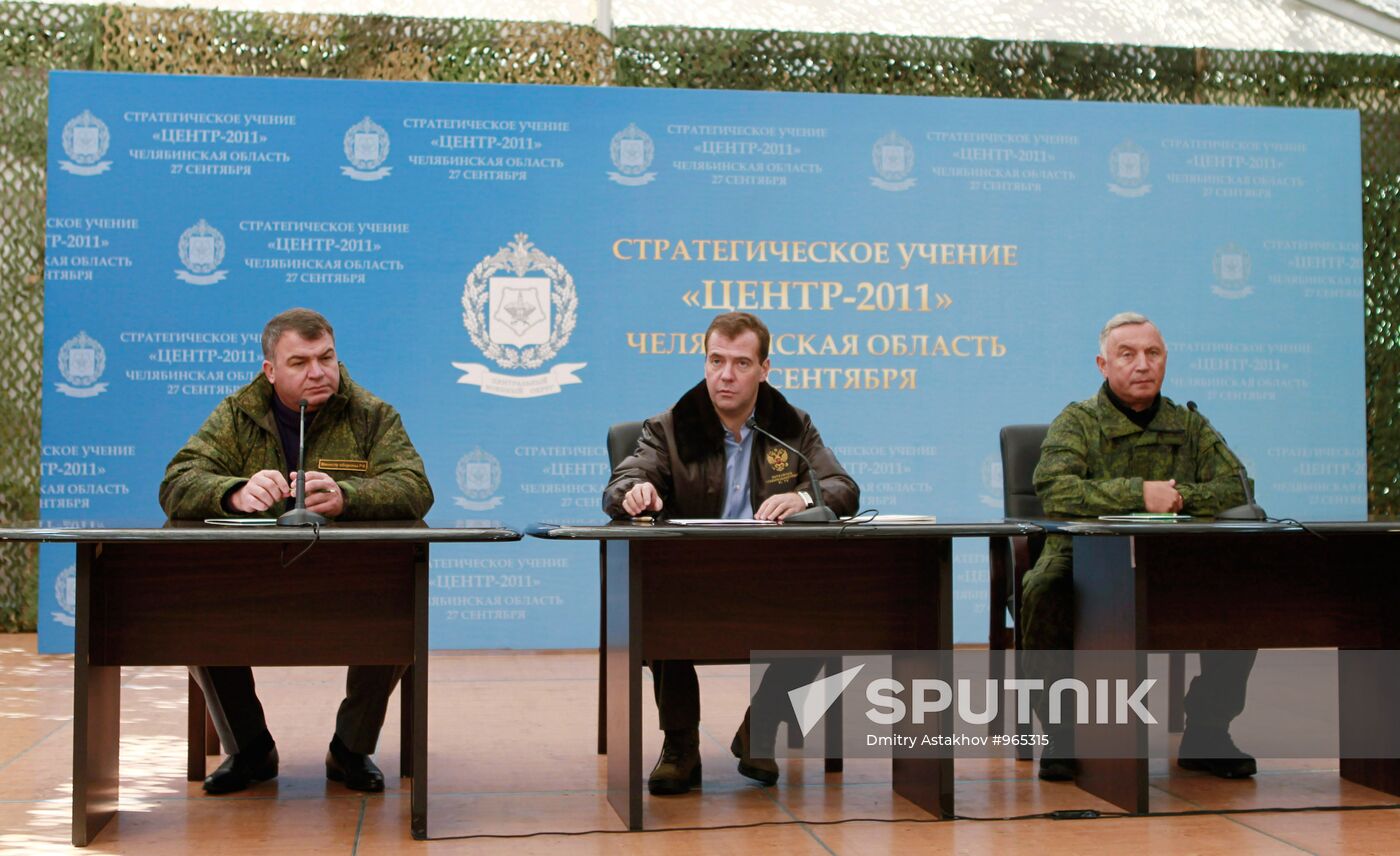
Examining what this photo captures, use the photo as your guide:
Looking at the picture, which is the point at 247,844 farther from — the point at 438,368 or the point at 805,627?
the point at 438,368

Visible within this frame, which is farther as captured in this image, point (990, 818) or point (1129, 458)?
point (1129, 458)

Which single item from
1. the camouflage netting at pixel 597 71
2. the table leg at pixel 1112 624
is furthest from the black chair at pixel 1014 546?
the camouflage netting at pixel 597 71

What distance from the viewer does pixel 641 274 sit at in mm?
5820

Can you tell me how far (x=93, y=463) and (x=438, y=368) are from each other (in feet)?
4.73

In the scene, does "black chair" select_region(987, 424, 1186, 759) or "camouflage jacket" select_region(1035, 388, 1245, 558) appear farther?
"black chair" select_region(987, 424, 1186, 759)

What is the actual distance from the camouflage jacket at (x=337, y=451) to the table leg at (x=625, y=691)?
0.57 meters

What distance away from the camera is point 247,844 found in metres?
2.69

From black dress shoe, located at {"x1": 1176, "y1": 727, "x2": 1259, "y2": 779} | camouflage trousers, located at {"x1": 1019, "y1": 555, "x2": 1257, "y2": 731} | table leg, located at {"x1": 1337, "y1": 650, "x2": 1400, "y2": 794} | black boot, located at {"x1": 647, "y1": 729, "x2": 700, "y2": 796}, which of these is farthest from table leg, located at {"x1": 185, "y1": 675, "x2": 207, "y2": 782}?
table leg, located at {"x1": 1337, "y1": 650, "x2": 1400, "y2": 794}

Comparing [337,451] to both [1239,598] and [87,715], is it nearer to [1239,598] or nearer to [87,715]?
[87,715]

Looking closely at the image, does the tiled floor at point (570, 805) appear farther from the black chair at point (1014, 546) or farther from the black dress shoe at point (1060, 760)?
the black chair at point (1014, 546)

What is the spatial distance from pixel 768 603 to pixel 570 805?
65 centimetres

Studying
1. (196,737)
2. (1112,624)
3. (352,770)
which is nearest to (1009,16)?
(1112,624)

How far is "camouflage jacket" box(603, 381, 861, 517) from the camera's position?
134 inches

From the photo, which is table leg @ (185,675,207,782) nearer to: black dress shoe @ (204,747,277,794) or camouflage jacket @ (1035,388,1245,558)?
black dress shoe @ (204,747,277,794)
